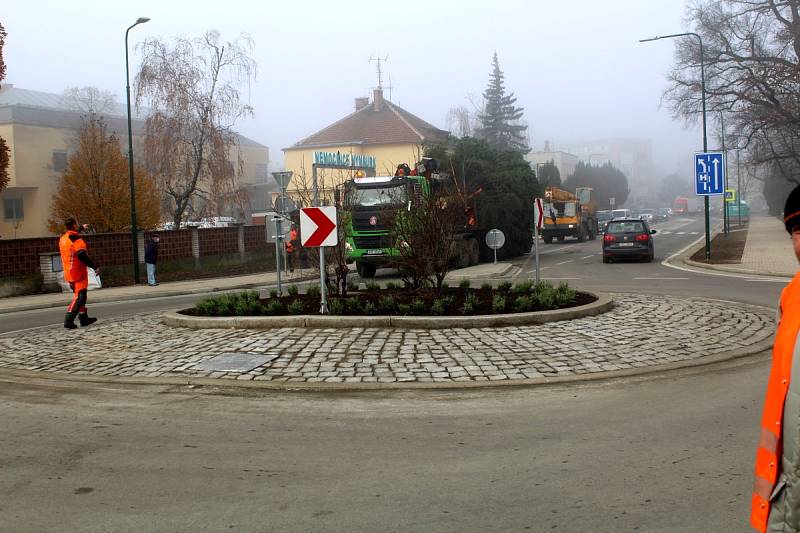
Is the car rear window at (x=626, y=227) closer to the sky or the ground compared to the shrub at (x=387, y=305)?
closer to the sky

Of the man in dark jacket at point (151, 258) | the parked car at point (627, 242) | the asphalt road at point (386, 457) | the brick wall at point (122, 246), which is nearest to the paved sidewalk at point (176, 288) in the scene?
the man in dark jacket at point (151, 258)

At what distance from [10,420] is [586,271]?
20.4m

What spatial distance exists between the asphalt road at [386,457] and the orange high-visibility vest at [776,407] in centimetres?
177

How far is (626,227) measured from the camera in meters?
28.0

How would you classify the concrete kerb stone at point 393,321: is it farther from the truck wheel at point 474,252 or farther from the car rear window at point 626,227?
the car rear window at point 626,227

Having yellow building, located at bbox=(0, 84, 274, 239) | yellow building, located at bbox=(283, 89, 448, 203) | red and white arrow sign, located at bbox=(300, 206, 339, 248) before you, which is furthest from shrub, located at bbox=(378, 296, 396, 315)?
yellow building, located at bbox=(283, 89, 448, 203)

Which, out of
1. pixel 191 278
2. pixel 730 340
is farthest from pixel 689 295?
pixel 191 278

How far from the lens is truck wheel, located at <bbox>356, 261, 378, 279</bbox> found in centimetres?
2366

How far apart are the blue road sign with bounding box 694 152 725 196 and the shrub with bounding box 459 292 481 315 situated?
15734mm

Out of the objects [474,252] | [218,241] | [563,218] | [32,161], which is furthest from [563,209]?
[32,161]

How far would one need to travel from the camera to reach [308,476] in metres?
5.04

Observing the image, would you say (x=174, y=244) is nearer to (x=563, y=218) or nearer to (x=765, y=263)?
(x=765, y=263)

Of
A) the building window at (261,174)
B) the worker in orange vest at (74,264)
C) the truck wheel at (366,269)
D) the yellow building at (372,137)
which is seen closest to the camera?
the worker in orange vest at (74,264)

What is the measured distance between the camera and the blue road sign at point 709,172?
2400 centimetres
